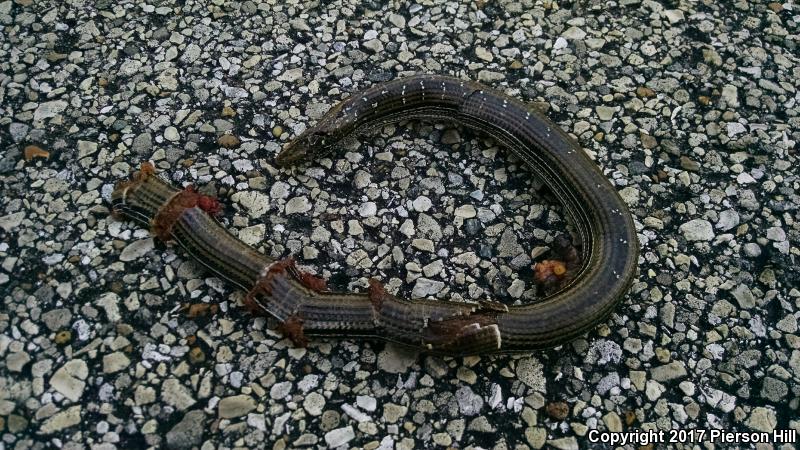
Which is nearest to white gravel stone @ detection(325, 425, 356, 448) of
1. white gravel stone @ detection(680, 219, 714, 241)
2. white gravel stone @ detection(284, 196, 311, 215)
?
white gravel stone @ detection(284, 196, 311, 215)

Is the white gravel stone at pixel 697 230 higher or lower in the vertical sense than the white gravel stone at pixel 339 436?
higher

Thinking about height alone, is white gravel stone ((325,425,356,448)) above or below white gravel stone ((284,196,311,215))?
below

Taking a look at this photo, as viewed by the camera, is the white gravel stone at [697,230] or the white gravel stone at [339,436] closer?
the white gravel stone at [339,436]

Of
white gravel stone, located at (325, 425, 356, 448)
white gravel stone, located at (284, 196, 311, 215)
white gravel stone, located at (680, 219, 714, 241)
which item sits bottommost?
white gravel stone, located at (325, 425, 356, 448)

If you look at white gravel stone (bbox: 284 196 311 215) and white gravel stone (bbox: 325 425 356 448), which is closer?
white gravel stone (bbox: 325 425 356 448)

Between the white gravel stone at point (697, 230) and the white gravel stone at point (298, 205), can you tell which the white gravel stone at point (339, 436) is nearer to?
the white gravel stone at point (298, 205)

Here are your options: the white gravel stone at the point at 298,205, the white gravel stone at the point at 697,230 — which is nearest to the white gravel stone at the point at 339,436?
the white gravel stone at the point at 298,205

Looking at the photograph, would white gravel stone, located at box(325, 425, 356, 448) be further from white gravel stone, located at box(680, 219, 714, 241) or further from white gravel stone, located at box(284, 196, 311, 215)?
white gravel stone, located at box(680, 219, 714, 241)

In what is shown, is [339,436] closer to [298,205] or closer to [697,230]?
[298,205]

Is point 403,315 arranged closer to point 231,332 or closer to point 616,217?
point 231,332

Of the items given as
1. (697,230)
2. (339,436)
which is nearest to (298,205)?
(339,436)

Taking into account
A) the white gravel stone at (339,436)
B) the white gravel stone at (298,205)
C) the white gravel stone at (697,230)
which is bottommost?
the white gravel stone at (339,436)
